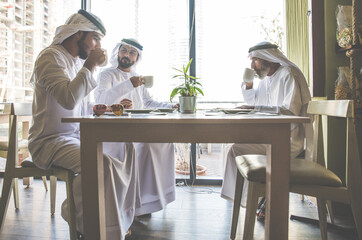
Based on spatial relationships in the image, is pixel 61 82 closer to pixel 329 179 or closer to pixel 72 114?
pixel 72 114

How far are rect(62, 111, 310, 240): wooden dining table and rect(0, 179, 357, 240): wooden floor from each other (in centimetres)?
69

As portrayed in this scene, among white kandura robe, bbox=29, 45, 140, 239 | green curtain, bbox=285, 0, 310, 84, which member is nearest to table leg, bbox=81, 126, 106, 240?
white kandura robe, bbox=29, 45, 140, 239

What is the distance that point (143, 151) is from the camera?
74.6 inches

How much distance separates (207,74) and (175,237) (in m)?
1.77

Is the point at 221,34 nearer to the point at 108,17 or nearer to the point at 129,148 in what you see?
the point at 108,17

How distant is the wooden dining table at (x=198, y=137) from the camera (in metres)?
1.00

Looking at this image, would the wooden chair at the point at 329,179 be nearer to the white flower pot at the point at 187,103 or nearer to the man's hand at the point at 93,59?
the white flower pot at the point at 187,103

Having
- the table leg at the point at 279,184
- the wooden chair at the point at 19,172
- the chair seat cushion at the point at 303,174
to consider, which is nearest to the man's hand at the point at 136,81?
the wooden chair at the point at 19,172

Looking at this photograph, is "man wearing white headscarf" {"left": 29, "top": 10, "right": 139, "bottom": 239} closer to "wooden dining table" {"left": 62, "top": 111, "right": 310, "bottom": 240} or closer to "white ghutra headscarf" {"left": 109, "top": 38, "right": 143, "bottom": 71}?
"wooden dining table" {"left": 62, "top": 111, "right": 310, "bottom": 240}

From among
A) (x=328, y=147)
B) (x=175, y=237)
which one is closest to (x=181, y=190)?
(x=175, y=237)

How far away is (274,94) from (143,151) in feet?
3.92

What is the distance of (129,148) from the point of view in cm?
157

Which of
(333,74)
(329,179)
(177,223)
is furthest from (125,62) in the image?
(329,179)

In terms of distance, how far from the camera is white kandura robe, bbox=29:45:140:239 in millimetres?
1326
